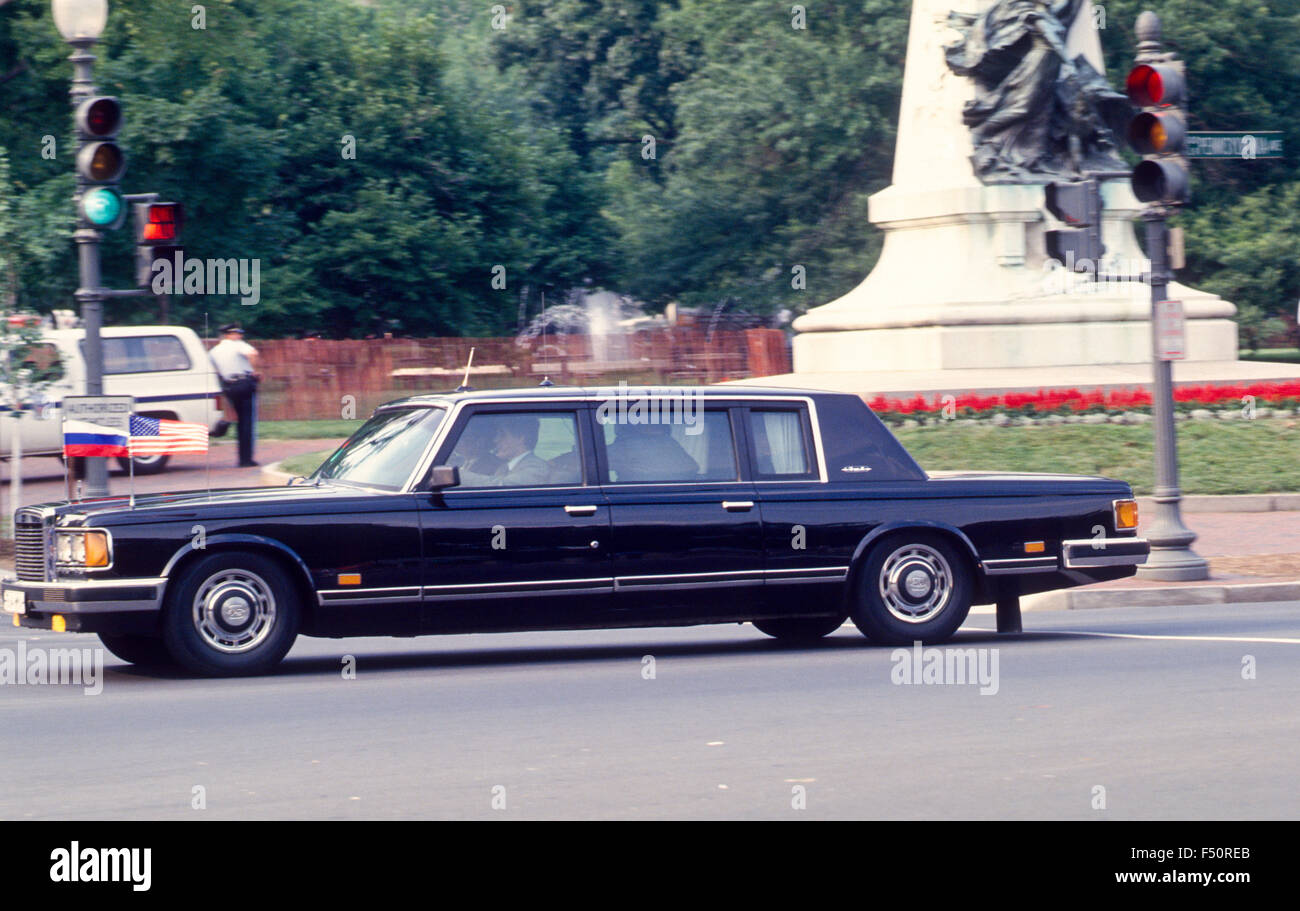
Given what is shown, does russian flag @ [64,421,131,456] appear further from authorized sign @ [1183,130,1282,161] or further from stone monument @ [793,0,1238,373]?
stone monument @ [793,0,1238,373]

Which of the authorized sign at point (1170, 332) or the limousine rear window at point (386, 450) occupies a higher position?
the authorized sign at point (1170, 332)

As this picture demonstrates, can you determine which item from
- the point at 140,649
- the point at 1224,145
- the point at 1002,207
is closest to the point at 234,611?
the point at 140,649

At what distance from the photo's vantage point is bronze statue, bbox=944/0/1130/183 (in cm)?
2761

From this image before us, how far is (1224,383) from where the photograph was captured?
26.7m

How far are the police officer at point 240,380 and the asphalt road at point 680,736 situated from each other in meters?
13.2

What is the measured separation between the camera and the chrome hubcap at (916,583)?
11.3m

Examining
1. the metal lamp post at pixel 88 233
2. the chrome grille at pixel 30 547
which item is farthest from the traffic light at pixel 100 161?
the chrome grille at pixel 30 547

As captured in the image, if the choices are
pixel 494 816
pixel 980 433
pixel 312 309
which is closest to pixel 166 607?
pixel 494 816

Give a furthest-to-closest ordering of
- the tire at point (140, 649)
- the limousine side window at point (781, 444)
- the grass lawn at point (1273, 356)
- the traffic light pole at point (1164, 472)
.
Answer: the grass lawn at point (1273, 356) < the traffic light pole at point (1164, 472) < the limousine side window at point (781, 444) < the tire at point (140, 649)

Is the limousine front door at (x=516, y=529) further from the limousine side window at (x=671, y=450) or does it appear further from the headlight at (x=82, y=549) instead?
the headlight at (x=82, y=549)

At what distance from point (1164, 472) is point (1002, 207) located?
1331cm

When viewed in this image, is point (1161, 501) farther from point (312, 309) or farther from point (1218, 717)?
point (312, 309)

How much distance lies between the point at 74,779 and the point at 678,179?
145ft

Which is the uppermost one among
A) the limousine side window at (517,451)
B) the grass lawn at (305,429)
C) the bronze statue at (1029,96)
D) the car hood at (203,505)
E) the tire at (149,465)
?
the bronze statue at (1029,96)
